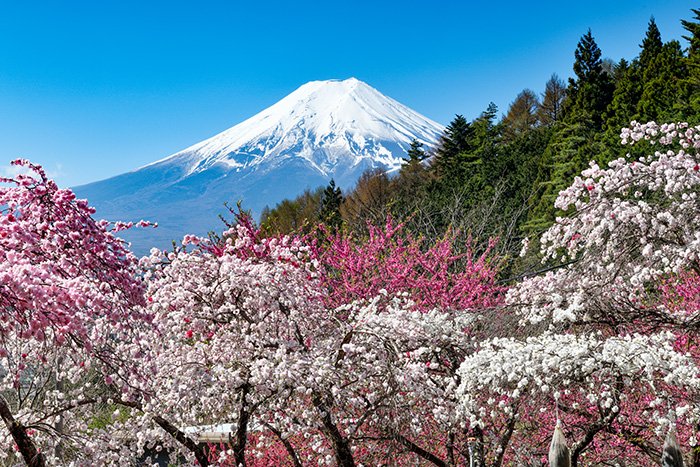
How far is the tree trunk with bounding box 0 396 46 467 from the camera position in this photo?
438 centimetres

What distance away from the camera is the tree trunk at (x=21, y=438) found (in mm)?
4375

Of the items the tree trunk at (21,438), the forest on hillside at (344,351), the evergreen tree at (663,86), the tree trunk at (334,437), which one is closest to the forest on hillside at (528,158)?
the evergreen tree at (663,86)

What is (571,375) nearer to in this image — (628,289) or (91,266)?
(628,289)

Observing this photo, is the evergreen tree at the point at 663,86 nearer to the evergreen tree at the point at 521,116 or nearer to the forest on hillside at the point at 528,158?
the forest on hillside at the point at 528,158

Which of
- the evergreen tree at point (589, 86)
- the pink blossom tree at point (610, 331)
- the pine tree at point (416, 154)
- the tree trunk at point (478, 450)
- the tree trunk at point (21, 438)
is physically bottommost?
the tree trunk at point (478, 450)

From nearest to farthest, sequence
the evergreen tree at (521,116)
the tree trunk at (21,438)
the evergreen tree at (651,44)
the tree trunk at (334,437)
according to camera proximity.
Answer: the tree trunk at (21,438) < the tree trunk at (334,437) < the evergreen tree at (651,44) < the evergreen tree at (521,116)

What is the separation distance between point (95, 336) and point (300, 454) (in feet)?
14.2

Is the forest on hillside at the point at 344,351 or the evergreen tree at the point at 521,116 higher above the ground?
the evergreen tree at the point at 521,116

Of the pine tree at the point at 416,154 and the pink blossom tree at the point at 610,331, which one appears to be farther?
the pine tree at the point at 416,154

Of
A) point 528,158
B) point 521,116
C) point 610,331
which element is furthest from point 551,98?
point 610,331

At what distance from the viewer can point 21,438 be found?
4566 mm

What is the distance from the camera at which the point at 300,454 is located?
8.27 metres

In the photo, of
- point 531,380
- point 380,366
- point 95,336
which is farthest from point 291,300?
point 531,380

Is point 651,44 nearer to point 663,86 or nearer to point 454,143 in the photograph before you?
point 663,86
